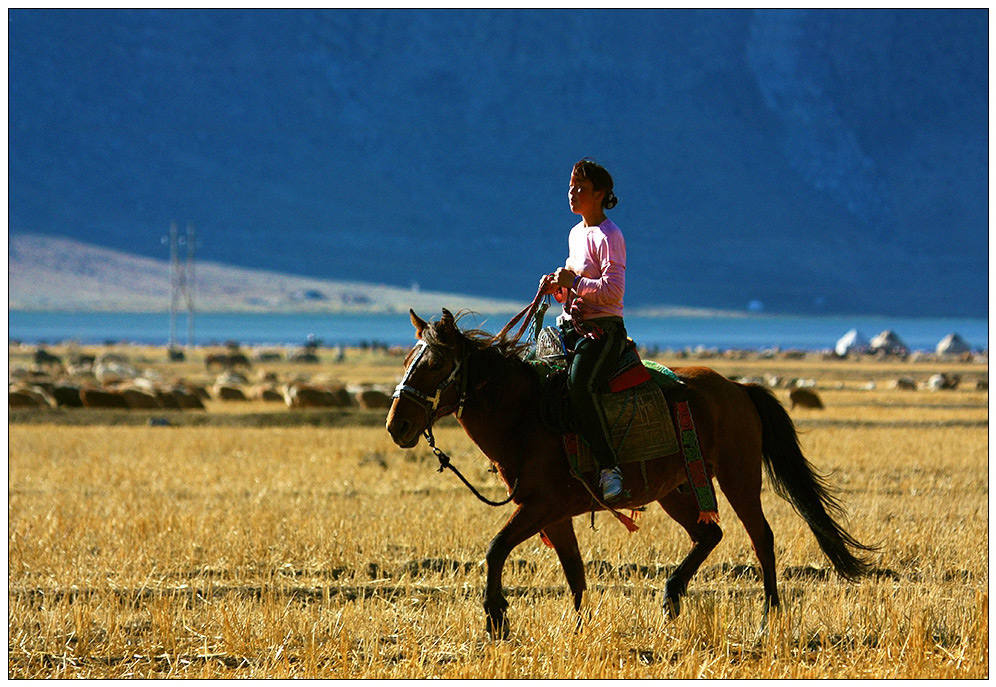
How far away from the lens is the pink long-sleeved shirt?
6727 millimetres

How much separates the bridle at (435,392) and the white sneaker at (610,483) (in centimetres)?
89

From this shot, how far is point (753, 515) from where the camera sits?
24.1ft

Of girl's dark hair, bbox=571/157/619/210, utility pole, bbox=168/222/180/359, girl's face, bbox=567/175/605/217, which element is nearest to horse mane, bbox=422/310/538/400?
girl's face, bbox=567/175/605/217

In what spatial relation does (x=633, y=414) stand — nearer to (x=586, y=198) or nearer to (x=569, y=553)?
(x=569, y=553)

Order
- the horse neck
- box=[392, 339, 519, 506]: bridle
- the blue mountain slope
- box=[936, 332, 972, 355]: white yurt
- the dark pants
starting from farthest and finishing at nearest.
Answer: the blue mountain slope
box=[936, 332, 972, 355]: white yurt
the horse neck
the dark pants
box=[392, 339, 519, 506]: bridle

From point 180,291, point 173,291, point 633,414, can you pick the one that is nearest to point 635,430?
point 633,414

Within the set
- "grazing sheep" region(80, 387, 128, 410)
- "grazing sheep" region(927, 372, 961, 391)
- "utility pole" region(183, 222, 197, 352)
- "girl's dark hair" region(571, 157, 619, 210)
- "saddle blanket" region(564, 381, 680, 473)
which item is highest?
"utility pole" region(183, 222, 197, 352)

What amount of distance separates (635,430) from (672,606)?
3.61 feet

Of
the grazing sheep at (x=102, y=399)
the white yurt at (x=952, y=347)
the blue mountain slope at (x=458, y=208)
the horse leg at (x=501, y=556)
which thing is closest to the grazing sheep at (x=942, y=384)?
the grazing sheep at (x=102, y=399)

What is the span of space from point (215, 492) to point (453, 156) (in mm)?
181799

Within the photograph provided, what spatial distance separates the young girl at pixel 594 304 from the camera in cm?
674

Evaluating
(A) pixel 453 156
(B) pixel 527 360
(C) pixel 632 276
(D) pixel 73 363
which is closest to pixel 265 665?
(B) pixel 527 360

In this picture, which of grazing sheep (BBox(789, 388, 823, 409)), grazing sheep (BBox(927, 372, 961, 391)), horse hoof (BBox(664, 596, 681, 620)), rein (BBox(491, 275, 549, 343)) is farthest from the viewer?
grazing sheep (BBox(927, 372, 961, 391))

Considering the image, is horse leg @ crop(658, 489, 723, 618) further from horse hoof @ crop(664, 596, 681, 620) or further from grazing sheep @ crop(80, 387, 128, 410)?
grazing sheep @ crop(80, 387, 128, 410)
